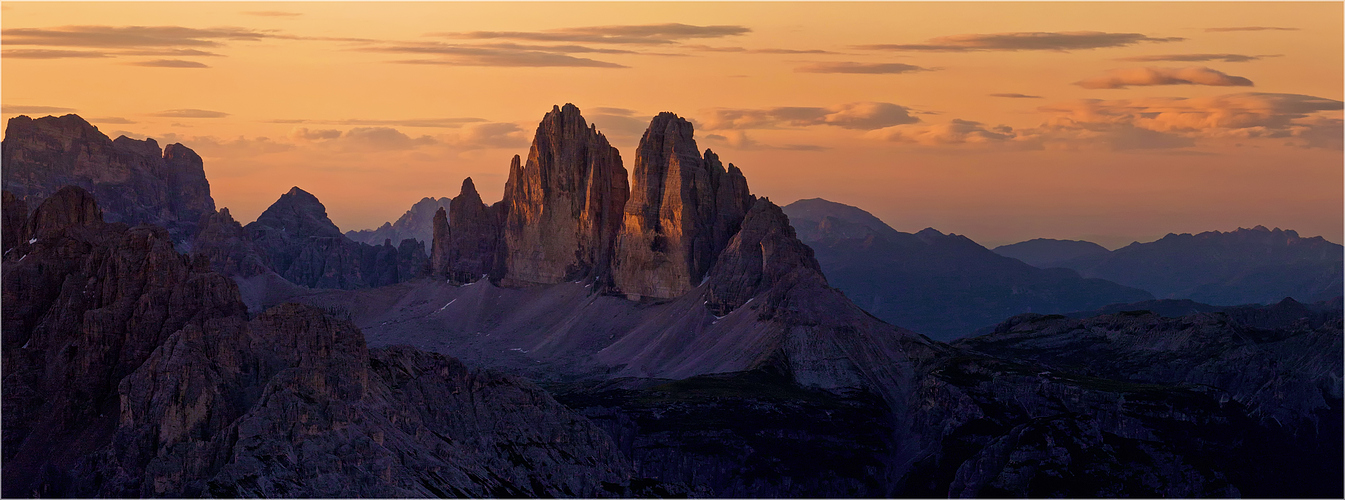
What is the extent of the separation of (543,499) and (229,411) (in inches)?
1472

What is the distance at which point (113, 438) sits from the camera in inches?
7785

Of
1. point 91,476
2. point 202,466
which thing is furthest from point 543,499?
point 91,476

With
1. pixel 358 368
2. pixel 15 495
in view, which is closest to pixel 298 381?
pixel 358 368

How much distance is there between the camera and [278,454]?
180000mm

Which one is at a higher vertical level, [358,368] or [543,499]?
[358,368]

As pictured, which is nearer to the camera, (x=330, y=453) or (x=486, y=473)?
(x=330, y=453)

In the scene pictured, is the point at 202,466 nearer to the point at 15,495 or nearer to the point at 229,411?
the point at 229,411

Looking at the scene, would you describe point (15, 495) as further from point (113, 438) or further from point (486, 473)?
point (486, 473)

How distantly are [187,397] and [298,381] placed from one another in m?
14.7

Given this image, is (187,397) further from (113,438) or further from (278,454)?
(278,454)

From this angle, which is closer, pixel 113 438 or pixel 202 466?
pixel 202 466

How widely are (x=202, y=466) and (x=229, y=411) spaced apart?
58.8ft

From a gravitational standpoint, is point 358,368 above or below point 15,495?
above

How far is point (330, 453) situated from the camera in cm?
18275
